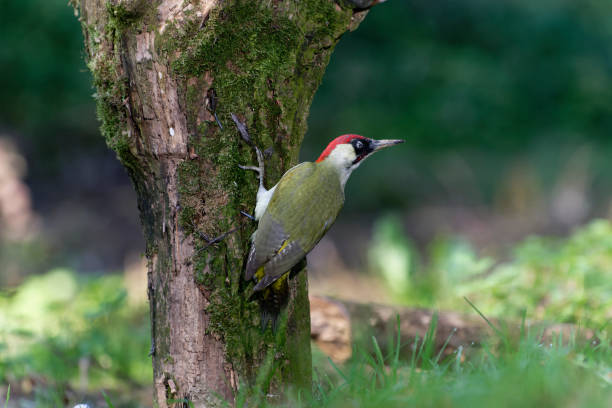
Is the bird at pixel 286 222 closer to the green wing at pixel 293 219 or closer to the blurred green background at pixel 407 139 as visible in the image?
the green wing at pixel 293 219

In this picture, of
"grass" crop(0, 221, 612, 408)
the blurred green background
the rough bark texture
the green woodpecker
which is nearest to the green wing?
the green woodpecker

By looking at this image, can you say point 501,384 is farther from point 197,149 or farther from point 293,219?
point 197,149

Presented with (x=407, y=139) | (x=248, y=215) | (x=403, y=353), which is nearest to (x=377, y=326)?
(x=403, y=353)

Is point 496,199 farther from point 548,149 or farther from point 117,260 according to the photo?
point 117,260

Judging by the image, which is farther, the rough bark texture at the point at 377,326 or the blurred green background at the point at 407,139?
the blurred green background at the point at 407,139

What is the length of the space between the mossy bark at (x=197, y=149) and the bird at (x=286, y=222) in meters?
0.06

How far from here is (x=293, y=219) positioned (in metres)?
2.65

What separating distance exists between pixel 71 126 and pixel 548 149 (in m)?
7.55

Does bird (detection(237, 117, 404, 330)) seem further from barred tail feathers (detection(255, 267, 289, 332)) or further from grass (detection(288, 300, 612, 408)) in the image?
grass (detection(288, 300, 612, 408))

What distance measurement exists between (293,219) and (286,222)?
0.05 metres

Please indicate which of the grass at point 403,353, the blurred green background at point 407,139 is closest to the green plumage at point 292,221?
the grass at point 403,353

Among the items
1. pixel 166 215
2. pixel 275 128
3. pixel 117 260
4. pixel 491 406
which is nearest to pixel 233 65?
pixel 275 128

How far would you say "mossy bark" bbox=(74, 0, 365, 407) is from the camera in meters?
2.36

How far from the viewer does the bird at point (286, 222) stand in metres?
2.47
